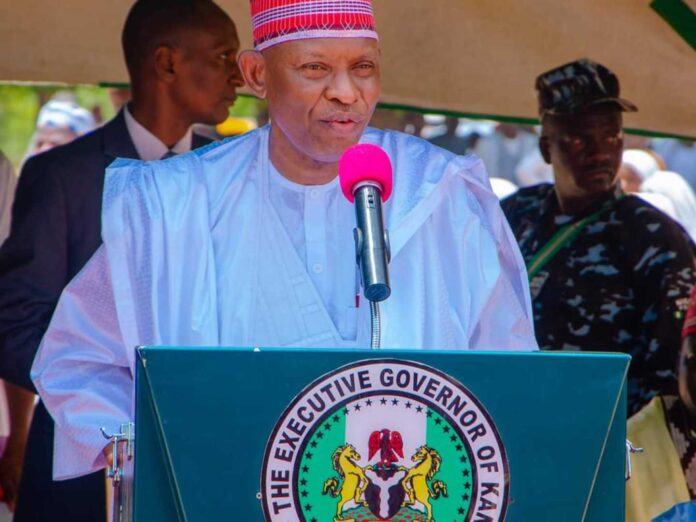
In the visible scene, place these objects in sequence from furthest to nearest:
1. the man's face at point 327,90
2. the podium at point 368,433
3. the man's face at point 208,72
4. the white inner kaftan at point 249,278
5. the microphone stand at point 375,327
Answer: the man's face at point 208,72 → the man's face at point 327,90 → the white inner kaftan at point 249,278 → the microphone stand at point 375,327 → the podium at point 368,433

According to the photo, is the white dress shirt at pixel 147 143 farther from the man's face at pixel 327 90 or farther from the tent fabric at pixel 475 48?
the man's face at pixel 327 90

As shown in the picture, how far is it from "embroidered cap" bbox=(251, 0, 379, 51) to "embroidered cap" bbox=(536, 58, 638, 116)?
1.90 meters

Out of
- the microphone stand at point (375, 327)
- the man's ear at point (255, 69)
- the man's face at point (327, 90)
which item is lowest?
the microphone stand at point (375, 327)

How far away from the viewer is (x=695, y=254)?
4977mm

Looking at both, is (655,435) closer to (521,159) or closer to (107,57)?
(521,159)

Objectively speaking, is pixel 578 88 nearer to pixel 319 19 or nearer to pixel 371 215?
pixel 319 19

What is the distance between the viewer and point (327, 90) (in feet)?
10.4

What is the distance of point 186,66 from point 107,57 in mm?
294

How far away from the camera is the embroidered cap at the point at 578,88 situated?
504 centimetres

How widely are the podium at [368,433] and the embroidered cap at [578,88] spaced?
9.78 ft

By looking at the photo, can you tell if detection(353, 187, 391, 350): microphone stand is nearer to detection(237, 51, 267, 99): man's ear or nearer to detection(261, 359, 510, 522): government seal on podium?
detection(261, 359, 510, 522): government seal on podium

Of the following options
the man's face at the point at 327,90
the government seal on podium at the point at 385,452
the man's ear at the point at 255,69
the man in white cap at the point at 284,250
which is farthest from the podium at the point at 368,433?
the man's ear at the point at 255,69

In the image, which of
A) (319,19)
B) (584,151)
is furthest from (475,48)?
(319,19)

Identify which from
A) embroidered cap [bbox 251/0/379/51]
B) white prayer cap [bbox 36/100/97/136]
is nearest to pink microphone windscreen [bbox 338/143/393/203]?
embroidered cap [bbox 251/0/379/51]
